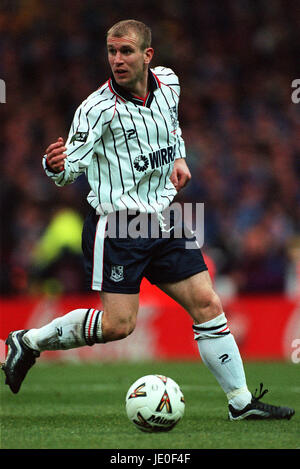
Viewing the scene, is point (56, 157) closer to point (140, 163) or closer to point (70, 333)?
point (140, 163)

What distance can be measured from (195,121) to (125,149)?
1026 cm

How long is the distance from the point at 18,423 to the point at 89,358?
6208 mm

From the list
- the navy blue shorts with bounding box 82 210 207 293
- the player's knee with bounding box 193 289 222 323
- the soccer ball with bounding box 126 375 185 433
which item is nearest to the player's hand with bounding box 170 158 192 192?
the navy blue shorts with bounding box 82 210 207 293

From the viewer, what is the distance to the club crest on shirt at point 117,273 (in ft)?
17.9

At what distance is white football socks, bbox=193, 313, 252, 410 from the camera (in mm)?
5520

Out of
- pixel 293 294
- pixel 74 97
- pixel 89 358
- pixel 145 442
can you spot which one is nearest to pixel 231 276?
pixel 293 294

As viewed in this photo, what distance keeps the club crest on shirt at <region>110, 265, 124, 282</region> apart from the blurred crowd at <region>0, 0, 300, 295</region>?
6276 millimetres

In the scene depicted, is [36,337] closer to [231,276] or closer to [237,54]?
[231,276]

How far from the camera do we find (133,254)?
547 cm

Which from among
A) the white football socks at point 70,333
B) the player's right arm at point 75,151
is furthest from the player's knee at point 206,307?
the player's right arm at point 75,151

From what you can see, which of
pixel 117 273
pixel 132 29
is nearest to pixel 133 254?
pixel 117 273

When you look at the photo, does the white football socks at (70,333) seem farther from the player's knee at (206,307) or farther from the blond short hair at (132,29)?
the blond short hair at (132,29)

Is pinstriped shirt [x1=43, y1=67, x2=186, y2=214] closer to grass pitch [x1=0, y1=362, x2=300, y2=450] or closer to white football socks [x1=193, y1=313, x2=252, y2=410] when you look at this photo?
white football socks [x1=193, y1=313, x2=252, y2=410]

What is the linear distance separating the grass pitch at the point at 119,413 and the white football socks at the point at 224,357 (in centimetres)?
19
